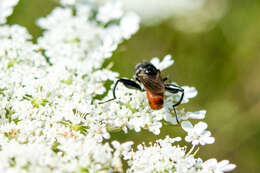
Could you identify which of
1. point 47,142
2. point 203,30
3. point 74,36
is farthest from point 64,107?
point 203,30

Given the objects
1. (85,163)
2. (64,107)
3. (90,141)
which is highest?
(64,107)

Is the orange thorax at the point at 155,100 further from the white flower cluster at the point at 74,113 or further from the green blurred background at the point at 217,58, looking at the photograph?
the green blurred background at the point at 217,58

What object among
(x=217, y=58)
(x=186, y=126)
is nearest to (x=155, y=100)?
(x=186, y=126)

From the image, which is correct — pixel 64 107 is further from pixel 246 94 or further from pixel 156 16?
pixel 246 94

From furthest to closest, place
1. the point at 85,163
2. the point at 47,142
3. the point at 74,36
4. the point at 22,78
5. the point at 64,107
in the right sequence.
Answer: the point at 74,36
the point at 22,78
the point at 64,107
the point at 47,142
the point at 85,163

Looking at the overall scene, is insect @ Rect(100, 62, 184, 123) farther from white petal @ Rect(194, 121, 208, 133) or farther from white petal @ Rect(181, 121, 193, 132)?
white petal @ Rect(194, 121, 208, 133)
